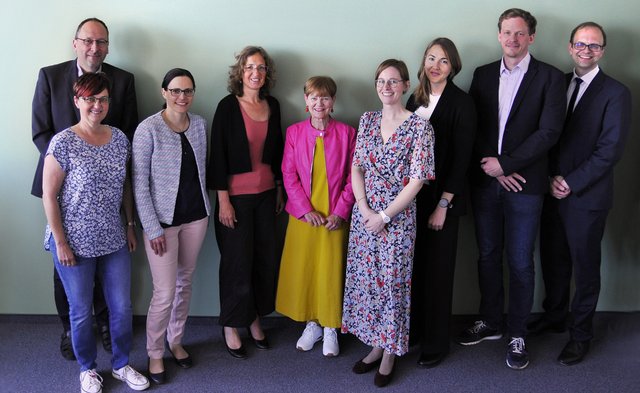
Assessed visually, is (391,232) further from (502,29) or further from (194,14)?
(194,14)

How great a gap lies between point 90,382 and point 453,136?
7.03 ft

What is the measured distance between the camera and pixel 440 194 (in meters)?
2.83

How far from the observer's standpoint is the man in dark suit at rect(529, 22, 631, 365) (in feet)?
9.33

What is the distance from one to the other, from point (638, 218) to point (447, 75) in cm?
161

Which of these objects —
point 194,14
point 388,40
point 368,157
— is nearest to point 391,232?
point 368,157

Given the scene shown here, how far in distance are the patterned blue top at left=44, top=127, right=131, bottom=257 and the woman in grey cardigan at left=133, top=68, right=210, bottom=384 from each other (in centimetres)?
11

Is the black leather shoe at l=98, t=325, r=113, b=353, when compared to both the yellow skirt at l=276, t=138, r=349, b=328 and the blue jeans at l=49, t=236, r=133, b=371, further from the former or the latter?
the yellow skirt at l=276, t=138, r=349, b=328

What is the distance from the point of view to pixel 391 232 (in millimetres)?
2670

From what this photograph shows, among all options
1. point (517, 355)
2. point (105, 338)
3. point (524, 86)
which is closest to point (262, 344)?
point (105, 338)

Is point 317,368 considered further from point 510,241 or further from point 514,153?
point 514,153

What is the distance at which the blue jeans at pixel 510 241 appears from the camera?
295cm

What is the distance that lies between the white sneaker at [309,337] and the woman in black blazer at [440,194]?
1.88 ft

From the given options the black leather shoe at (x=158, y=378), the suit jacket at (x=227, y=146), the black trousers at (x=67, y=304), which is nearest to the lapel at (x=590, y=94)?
the suit jacket at (x=227, y=146)

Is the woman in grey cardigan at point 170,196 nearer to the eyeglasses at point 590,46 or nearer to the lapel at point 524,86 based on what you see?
the lapel at point 524,86
